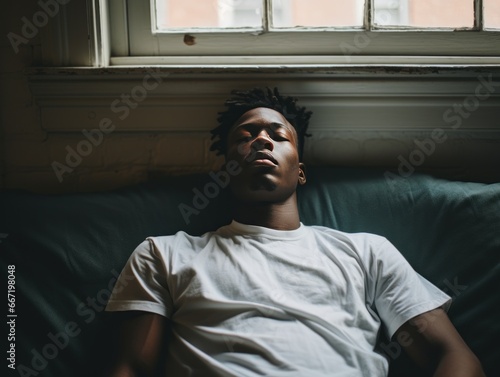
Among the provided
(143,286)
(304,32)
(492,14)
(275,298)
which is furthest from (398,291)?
(492,14)

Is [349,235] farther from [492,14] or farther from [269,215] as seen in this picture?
[492,14]

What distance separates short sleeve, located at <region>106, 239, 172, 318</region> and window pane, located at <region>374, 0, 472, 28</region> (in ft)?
3.66

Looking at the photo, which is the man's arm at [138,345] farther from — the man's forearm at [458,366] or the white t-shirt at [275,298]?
the man's forearm at [458,366]

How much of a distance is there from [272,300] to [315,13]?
3.43ft

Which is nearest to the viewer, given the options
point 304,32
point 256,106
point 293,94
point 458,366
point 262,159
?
point 458,366

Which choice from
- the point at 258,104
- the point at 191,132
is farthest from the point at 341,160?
the point at 191,132

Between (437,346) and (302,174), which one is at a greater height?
(302,174)

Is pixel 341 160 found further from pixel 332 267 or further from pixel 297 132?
pixel 332 267

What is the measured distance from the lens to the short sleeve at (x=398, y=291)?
1.19 meters

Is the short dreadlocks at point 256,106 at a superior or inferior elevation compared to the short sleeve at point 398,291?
superior

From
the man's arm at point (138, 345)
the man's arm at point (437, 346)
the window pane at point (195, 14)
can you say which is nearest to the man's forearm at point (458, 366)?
the man's arm at point (437, 346)

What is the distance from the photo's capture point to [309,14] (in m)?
1.77

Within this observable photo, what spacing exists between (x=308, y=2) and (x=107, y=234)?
40.0 inches

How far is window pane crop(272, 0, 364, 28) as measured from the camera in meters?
1.76
